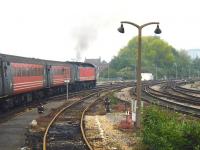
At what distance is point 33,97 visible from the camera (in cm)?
3734

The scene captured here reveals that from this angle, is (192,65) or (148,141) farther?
(192,65)

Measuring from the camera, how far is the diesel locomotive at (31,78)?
27250 mm

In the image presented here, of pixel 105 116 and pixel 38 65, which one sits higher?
pixel 38 65

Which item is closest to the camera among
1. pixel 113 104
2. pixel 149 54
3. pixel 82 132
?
pixel 82 132

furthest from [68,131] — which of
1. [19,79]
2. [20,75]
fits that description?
[20,75]

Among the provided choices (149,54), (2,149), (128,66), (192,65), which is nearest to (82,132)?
(2,149)

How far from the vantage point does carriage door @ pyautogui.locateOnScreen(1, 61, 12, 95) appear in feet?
85.6

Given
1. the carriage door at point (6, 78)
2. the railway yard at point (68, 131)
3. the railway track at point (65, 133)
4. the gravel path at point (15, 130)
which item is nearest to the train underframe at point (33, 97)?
the carriage door at point (6, 78)

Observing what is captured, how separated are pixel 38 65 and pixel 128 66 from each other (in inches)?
3616

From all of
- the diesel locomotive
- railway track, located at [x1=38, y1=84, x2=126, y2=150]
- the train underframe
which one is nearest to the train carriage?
the diesel locomotive

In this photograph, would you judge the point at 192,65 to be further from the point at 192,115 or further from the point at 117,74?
the point at 192,115

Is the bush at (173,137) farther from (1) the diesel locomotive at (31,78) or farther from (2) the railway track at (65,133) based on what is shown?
(1) the diesel locomotive at (31,78)

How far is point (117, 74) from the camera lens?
119688 millimetres

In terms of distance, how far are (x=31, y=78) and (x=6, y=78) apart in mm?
7663
